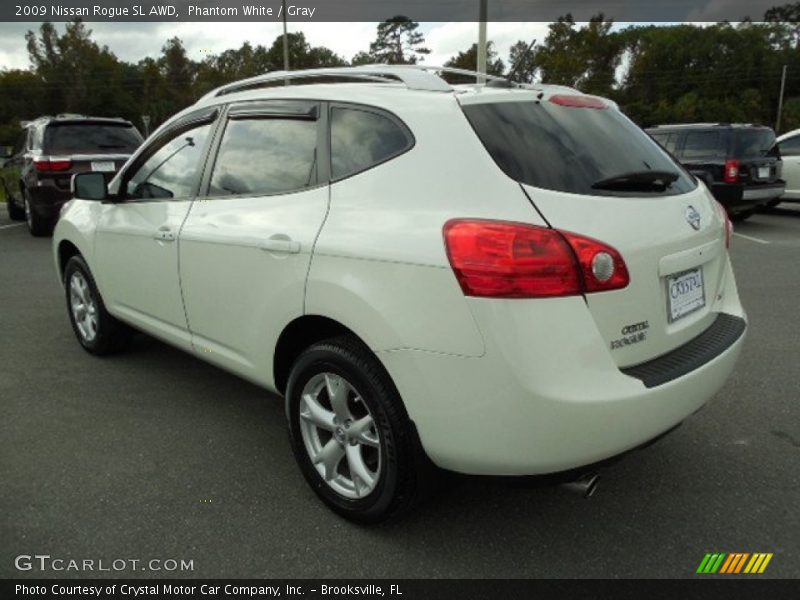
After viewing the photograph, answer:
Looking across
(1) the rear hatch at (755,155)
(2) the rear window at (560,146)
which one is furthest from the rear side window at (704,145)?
(2) the rear window at (560,146)

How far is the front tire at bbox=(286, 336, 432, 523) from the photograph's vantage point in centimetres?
227

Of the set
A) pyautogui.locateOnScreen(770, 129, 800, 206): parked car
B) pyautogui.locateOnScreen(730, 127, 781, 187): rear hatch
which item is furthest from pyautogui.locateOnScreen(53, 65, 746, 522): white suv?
pyautogui.locateOnScreen(770, 129, 800, 206): parked car

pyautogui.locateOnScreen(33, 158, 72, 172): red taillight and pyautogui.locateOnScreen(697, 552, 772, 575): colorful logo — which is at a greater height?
pyautogui.locateOnScreen(33, 158, 72, 172): red taillight

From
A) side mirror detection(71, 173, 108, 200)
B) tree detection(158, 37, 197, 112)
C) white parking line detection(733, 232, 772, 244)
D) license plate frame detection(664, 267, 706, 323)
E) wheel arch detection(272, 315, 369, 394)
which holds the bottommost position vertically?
white parking line detection(733, 232, 772, 244)

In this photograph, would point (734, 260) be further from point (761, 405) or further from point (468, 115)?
point (468, 115)

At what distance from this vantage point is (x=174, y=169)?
3484 millimetres

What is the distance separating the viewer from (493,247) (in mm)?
2008

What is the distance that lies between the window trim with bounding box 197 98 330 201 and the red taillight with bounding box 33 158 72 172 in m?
7.60

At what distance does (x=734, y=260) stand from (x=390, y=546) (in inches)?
274

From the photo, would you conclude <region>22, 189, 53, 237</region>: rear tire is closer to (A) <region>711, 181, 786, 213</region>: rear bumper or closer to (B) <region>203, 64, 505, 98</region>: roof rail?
(B) <region>203, 64, 505, 98</region>: roof rail

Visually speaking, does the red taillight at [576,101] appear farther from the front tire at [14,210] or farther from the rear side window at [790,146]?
the front tire at [14,210]

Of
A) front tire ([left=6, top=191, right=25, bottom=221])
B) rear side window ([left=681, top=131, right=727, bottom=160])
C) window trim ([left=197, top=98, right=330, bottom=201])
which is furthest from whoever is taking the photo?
front tire ([left=6, top=191, right=25, bottom=221])

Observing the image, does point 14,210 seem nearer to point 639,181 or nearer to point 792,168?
point 639,181

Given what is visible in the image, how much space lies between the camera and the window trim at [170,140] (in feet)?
10.6
